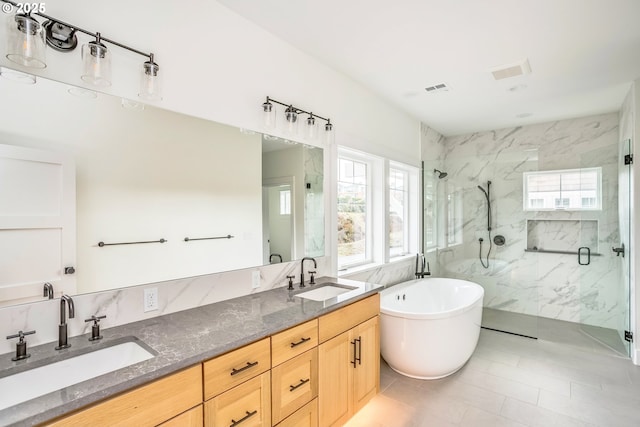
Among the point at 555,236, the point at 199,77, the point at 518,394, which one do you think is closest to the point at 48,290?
the point at 199,77

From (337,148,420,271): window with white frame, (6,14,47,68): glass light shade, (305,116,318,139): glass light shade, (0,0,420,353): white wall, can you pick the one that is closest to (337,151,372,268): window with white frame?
(337,148,420,271): window with white frame

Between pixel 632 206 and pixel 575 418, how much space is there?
2.10m

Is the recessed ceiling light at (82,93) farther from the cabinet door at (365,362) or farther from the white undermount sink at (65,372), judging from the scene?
the cabinet door at (365,362)

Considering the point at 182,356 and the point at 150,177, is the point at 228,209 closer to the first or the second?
the point at 150,177

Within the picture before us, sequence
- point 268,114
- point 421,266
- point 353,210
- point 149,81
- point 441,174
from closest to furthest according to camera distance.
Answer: point 149,81 < point 268,114 < point 353,210 < point 421,266 < point 441,174

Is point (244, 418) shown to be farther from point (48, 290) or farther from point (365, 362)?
point (365, 362)

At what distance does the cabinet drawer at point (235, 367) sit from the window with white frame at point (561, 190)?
426cm

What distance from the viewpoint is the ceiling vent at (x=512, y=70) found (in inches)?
105

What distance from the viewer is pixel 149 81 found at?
1525mm

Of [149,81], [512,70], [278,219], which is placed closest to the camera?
[149,81]

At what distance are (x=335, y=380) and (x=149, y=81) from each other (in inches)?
77.0

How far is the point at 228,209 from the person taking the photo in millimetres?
2051

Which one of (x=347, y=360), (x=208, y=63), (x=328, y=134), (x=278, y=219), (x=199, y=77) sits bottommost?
(x=347, y=360)

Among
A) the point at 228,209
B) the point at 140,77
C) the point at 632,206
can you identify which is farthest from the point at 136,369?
the point at 632,206
